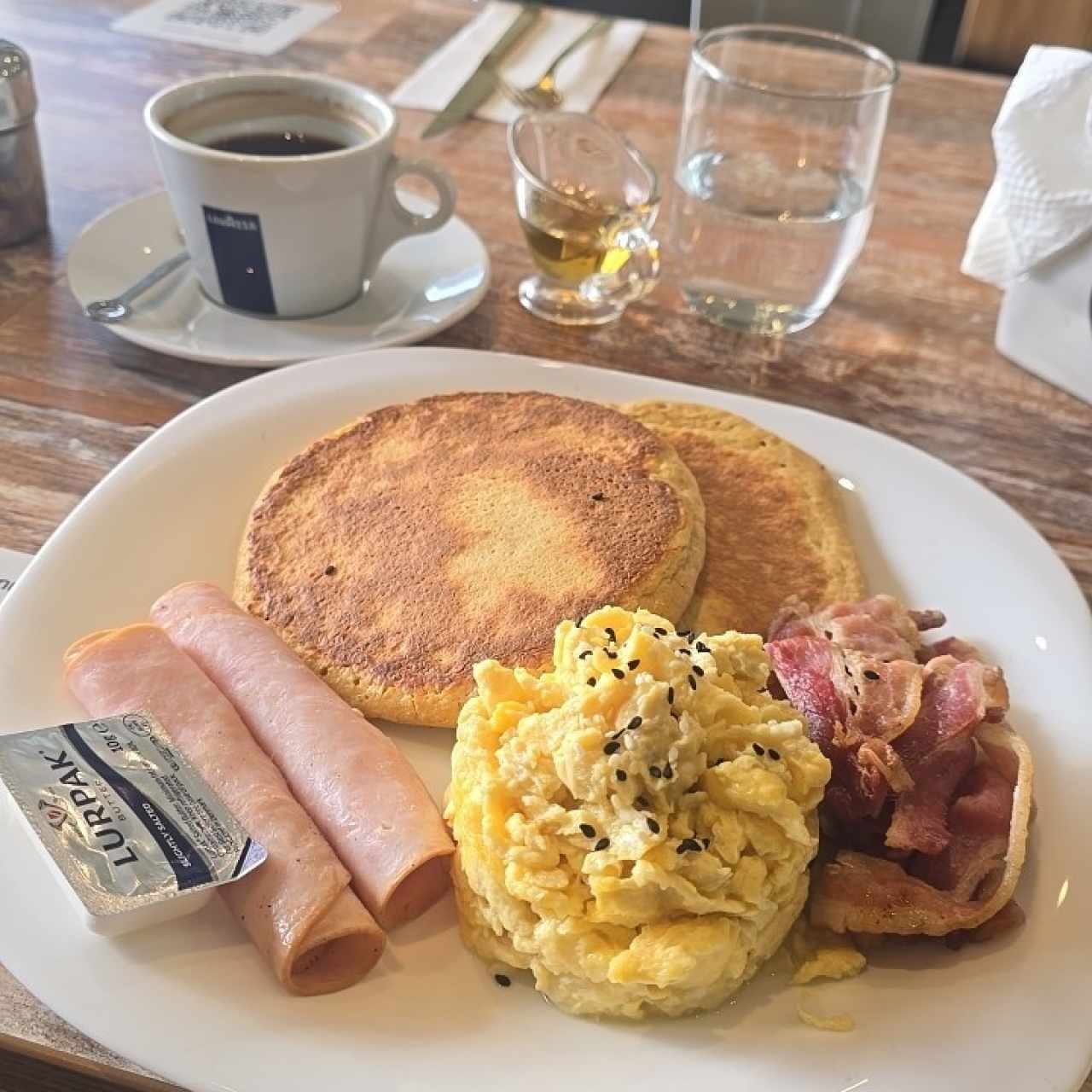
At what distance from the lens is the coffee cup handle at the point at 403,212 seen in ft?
5.53

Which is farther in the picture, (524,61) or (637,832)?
(524,61)

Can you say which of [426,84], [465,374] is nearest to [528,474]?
[465,374]

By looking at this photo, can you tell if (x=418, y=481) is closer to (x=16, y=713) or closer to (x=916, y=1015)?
(x=16, y=713)

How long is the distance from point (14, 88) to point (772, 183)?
119 cm

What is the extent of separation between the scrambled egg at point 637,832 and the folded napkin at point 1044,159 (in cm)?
100

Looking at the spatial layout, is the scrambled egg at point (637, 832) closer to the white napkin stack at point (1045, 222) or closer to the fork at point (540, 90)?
the white napkin stack at point (1045, 222)

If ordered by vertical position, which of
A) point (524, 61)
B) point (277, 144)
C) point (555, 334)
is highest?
point (277, 144)

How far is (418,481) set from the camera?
1.33m

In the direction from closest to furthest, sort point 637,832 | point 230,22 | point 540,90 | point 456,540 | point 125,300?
point 637,832 < point 456,540 < point 125,300 < point 540,90 < point 230,22

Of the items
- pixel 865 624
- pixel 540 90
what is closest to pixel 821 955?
pixel 865 624

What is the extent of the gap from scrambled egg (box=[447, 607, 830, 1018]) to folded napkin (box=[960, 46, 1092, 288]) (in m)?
1.00

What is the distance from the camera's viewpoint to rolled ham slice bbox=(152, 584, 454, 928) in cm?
95

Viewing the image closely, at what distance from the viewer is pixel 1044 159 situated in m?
1.60

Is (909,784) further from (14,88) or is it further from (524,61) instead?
(524,61)
